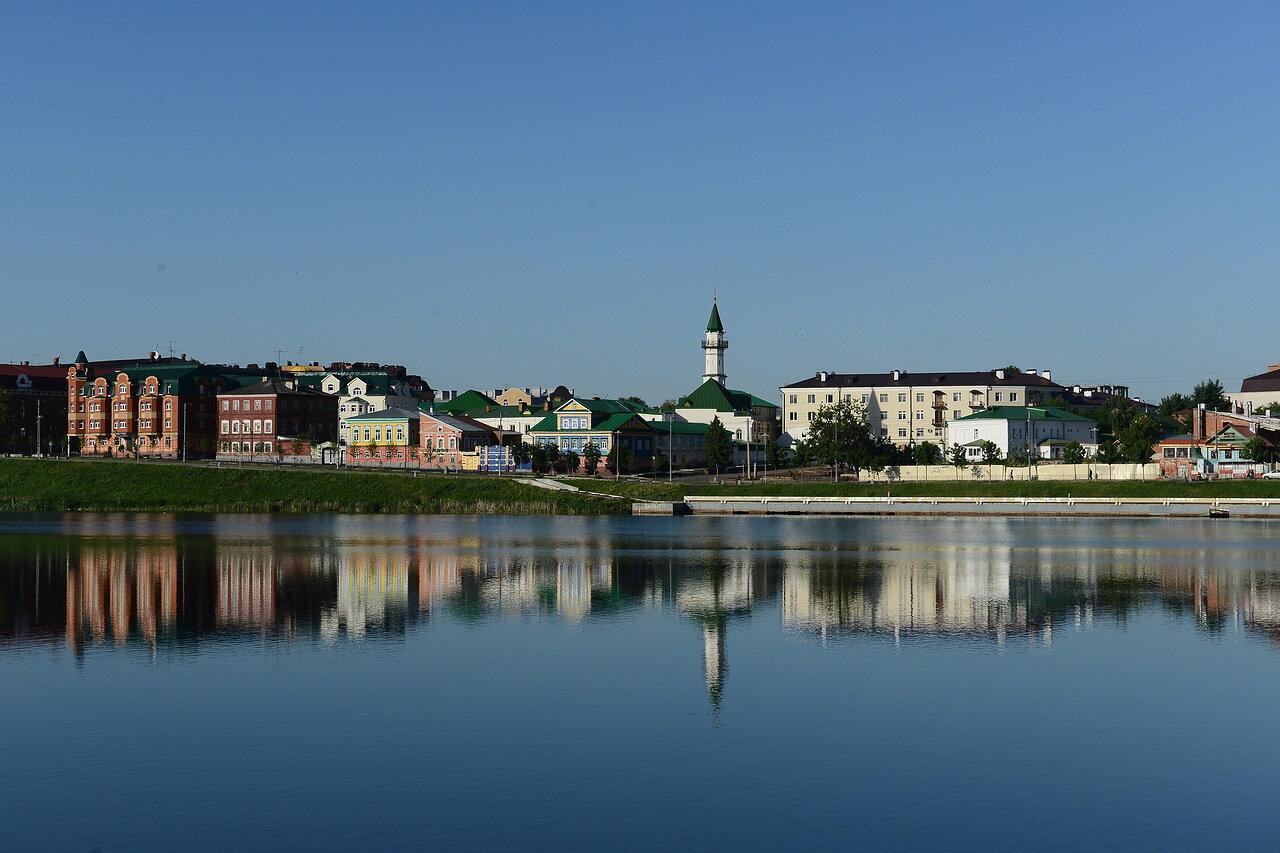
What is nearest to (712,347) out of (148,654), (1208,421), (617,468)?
(617,468)

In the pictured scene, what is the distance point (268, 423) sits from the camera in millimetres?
160625

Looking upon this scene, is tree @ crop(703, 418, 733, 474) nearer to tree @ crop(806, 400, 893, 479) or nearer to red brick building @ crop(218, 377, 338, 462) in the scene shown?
tree @ crop(806, 400, 893, 479)

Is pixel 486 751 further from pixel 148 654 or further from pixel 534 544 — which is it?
pixel 534 544

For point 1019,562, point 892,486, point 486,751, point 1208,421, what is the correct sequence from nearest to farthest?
1. point 486,751
2. point 1019,562
3. point 892,486
4. point 1208,421

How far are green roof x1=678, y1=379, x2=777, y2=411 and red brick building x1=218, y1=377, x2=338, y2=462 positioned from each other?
45483 mm

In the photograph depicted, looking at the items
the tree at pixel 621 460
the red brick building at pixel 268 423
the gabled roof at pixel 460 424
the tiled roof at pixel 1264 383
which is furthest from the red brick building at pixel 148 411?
the tiled roof at pixel 1264 383

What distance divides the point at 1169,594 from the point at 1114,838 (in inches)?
1310

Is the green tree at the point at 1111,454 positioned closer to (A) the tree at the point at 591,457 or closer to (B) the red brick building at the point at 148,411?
(A) the tree at the point at 591,457

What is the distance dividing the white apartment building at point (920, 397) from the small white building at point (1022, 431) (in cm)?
665

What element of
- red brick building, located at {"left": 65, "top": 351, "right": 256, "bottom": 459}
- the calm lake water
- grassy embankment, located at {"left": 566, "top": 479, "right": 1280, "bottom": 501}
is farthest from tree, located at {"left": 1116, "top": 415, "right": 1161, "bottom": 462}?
red brick building, located at {"left": 65, "top": 351, "right": 256, "bottom": 459}

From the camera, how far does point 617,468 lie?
14612 cm

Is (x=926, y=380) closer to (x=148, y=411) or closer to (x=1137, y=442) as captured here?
(x=1137, y=442)

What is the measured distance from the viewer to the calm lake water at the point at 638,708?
21703mm

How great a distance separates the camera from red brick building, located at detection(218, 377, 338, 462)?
159750 mm
